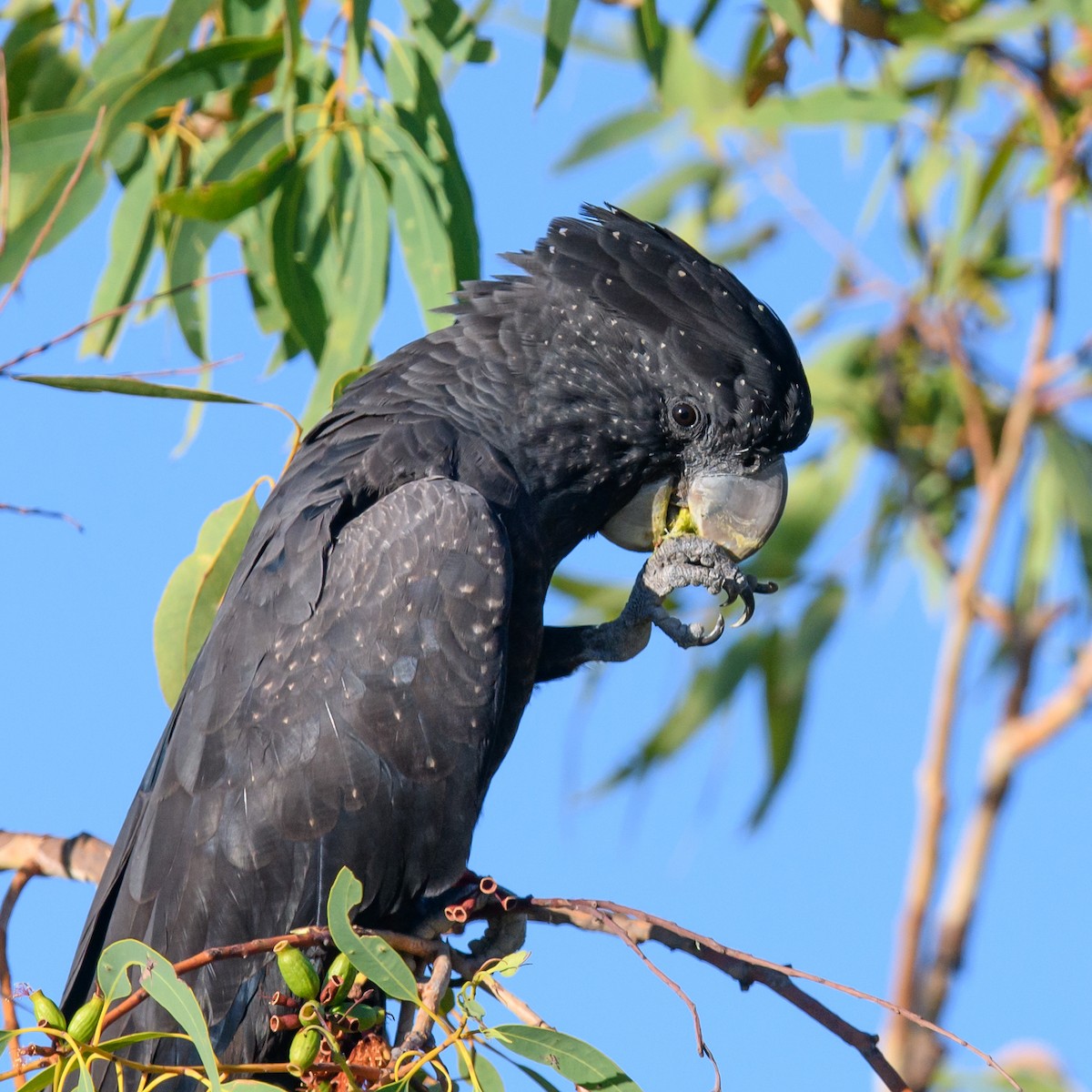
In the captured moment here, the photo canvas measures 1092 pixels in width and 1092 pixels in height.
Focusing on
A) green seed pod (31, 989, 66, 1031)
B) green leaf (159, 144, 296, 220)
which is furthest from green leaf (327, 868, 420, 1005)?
green leaf (159, 144, 296, 220)

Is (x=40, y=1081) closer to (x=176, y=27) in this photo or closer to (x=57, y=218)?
(x=57, y=218)

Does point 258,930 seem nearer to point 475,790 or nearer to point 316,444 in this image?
point 475,790

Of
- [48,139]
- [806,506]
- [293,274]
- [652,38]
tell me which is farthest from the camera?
[806,506]

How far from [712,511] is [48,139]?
1416 millimetres

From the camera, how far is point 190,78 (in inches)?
107

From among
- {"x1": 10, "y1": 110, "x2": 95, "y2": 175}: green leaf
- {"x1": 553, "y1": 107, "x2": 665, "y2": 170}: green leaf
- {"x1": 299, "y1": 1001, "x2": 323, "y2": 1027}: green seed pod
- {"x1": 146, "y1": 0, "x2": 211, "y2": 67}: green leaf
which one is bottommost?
{"x1": 299, "y1": 1001, "x2": 323, "y2": 1027}: green seed pod

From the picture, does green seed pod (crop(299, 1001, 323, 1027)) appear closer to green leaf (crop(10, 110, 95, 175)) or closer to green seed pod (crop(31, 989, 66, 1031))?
green seed pod (crop(31, 989, 66, 1031))

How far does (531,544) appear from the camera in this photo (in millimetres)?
2283

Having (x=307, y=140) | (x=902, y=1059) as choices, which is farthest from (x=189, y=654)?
(x=902, y=1059)

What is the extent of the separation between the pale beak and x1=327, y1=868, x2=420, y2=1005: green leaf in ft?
3.88

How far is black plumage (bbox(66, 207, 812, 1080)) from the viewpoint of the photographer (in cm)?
205

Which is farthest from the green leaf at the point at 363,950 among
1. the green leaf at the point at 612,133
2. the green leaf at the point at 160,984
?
the green leaf at the point at 612,133

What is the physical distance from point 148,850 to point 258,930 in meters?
0.20

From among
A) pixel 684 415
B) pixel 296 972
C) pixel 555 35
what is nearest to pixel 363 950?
pixel 296 972
